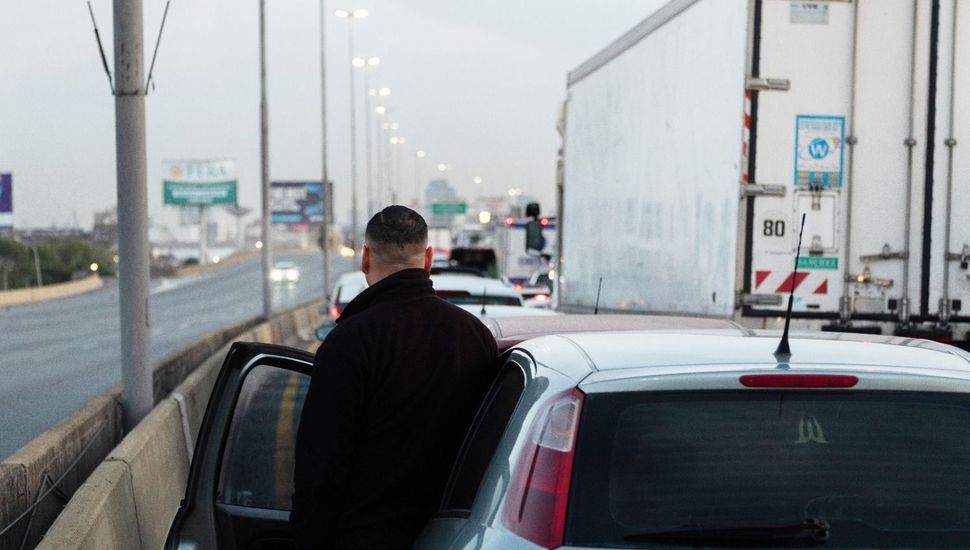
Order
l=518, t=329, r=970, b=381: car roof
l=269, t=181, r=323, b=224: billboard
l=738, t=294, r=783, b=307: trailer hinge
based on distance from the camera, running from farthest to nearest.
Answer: l=269, t=181, r=323, b=224: billboard
l=738, t=294, r=783, b=307: trailer hinge
l=518, t=329, r=970, b=381: car roof

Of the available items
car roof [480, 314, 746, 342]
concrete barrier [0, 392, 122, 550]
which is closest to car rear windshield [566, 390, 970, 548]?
car roof [480, 314, 746, 342]

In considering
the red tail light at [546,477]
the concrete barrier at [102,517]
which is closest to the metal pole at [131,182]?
the concrete barrier at [102,517]

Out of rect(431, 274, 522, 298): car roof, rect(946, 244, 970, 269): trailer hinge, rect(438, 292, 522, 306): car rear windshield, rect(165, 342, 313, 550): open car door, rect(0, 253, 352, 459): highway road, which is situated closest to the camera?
rect(165, 342, 313, 550): open car door

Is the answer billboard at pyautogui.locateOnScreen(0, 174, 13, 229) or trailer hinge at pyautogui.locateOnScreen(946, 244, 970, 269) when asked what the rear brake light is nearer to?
trailer hinge at pyautogui.locateOnScreen(946, 244, 970, 269)

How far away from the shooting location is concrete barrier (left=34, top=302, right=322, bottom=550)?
228 inches

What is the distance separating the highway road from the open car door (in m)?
8.04

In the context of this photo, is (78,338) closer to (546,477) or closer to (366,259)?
(366,259)

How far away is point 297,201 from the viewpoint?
122 m

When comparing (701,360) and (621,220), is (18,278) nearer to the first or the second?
(621,220)

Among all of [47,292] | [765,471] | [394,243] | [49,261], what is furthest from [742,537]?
[49,261]

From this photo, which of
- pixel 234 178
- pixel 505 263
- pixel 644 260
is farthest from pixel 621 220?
pixel 234 178

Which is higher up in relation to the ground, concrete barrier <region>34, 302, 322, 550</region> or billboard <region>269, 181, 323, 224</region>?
concrete barrier <region>34, 302, 322, 550</region>

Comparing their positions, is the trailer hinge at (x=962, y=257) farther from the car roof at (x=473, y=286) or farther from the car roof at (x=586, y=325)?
the car roof at (x=586, y=325)

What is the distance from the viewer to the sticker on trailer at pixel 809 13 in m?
11.3
